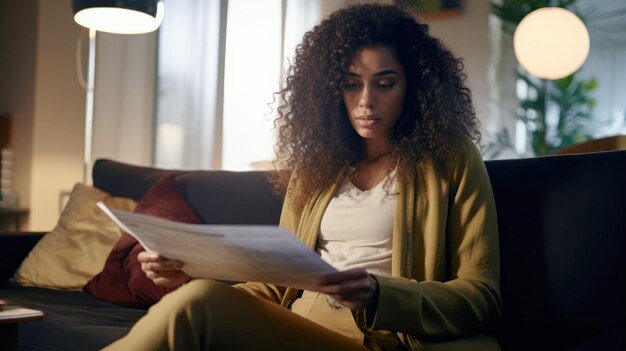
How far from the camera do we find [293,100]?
6.59 ft

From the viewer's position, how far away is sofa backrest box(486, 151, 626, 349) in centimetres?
158

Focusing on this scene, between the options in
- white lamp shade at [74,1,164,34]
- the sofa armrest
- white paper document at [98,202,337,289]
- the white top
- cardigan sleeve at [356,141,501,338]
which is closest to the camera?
white paper document at [98,202,337,289]

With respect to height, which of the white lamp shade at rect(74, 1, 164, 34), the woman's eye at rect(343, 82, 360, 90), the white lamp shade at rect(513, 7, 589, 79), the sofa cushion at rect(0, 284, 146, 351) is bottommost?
the sofa cushion at rect(0, 284, 146, 351)

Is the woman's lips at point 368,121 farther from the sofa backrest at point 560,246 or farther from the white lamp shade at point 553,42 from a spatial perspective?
the white lamp shade at point 553,42

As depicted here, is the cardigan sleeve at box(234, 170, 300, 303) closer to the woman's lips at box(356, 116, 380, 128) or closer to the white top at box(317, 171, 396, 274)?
the white top at box(317, 171, 396, 274)

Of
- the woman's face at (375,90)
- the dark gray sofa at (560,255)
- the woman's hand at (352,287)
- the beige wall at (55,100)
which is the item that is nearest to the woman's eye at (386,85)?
the woman's face at (375,90)

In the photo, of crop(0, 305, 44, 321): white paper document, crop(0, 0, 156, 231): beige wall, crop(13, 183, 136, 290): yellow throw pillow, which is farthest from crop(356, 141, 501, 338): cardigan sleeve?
crop(0, 0, 156, 231): beige wall

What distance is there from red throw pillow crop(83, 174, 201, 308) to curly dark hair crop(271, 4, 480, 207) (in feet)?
2.45

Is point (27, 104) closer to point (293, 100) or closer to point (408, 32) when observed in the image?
point (293, 100)

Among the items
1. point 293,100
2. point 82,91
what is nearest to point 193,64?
point 82,91

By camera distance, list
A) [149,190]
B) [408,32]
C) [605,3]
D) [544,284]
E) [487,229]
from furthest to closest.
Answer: [605,3] → [149,190] → [408,32] → [544,284] → [487,229]

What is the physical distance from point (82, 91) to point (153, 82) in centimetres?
44

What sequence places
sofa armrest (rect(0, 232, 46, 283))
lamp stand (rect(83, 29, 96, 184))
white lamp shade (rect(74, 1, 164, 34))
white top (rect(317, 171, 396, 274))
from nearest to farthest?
white top (rect(317, 171, 396, 274)) < white lamp shade (rect(74, 1, 164, 34)) < sofa armrest (rect(0, 232, 46, 283)) < lamp stand (rect(83, 29, 96, 184))

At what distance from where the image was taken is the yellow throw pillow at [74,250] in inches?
107
